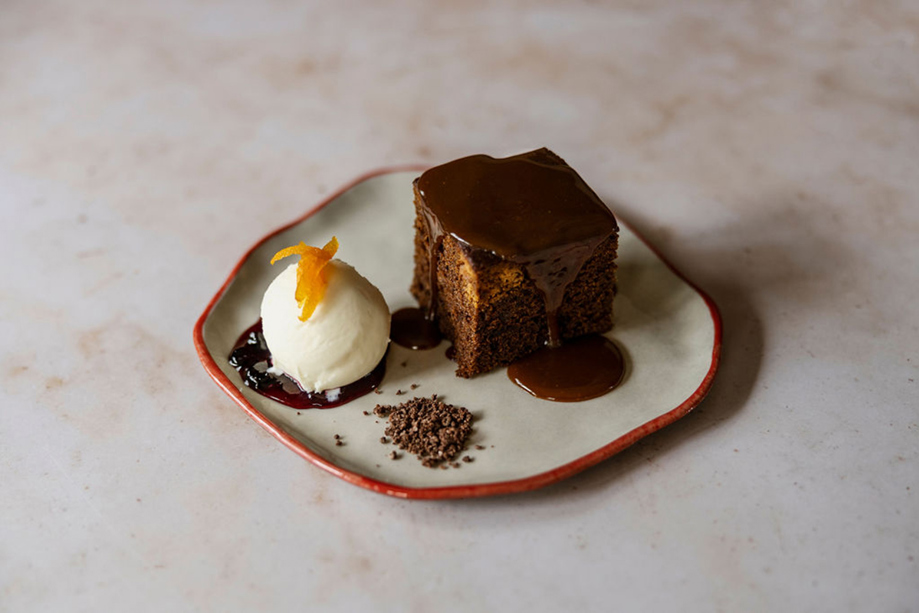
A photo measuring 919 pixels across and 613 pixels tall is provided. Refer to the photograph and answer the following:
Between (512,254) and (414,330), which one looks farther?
(414,330)

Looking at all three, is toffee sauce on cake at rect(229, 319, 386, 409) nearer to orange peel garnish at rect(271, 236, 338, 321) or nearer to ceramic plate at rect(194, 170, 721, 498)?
ceramic plate at rect(194, 170, 721, 498)

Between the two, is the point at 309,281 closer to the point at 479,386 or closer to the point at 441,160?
the point at 479,386

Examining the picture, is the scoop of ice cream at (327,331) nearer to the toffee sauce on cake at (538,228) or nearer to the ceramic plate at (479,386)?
the ceramic plate at (479,386)

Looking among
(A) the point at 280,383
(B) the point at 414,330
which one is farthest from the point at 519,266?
(A) the point at 280,383

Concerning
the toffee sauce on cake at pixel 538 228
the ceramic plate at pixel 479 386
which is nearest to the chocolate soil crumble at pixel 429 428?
the ceramic plate at pixel 479 386

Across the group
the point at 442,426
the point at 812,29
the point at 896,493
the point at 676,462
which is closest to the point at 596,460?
the point at 676,462

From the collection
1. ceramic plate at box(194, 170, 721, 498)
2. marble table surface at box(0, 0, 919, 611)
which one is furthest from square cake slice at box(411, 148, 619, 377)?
marble table surface at box(0, 0, 919, 611)
